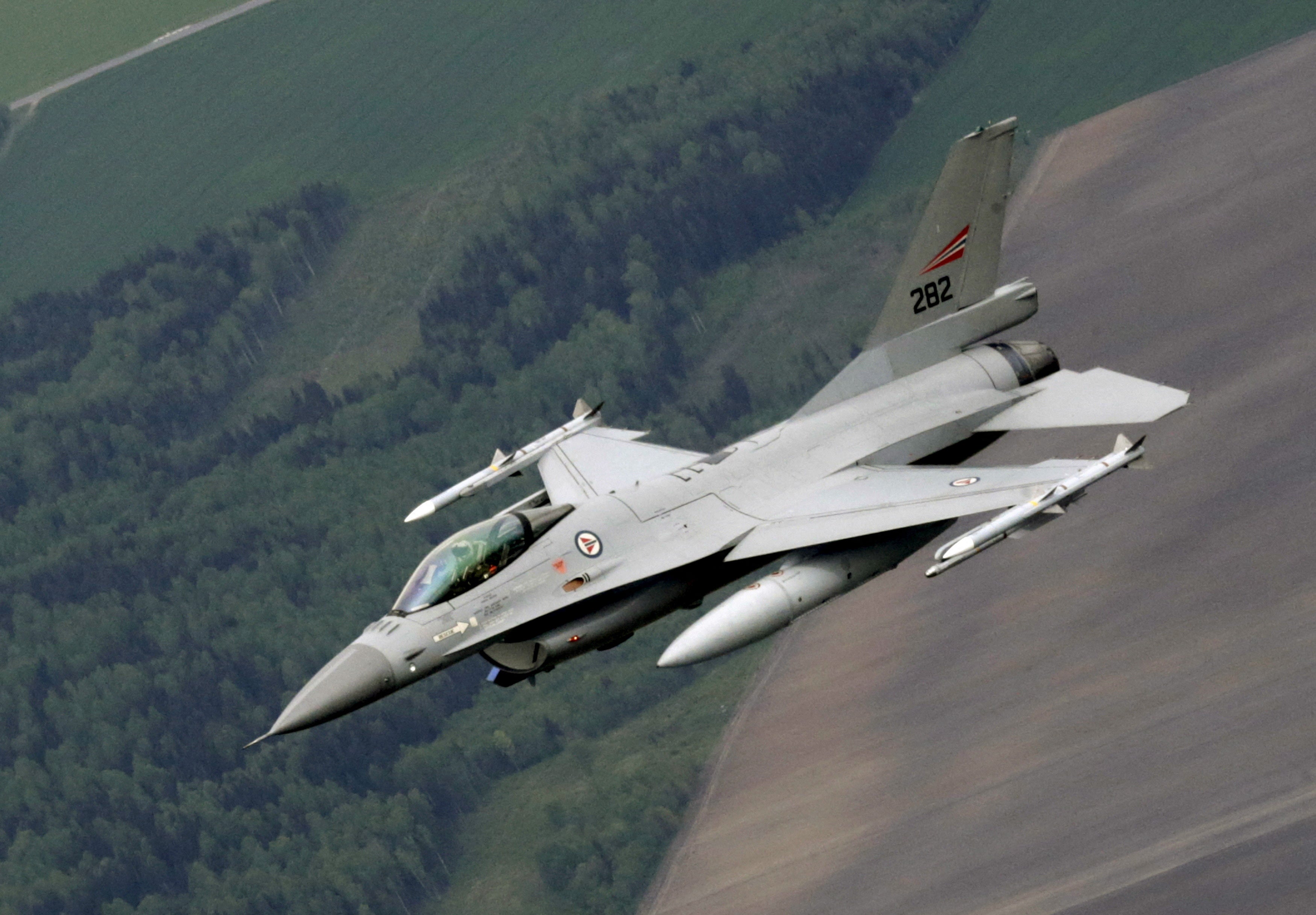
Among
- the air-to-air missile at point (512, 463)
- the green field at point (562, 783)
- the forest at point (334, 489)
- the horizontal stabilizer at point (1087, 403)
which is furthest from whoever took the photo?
the forest at point (334, 489)

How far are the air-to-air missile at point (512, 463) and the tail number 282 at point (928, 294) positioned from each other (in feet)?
28.7

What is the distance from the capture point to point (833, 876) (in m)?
69.1

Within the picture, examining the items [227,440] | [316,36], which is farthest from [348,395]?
[316,36]

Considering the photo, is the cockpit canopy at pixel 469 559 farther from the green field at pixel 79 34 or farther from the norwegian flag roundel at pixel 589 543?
the green field at pixel 79 34

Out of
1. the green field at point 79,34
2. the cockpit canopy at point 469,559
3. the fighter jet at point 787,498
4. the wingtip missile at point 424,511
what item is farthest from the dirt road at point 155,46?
the cockpit canopy at point 469,559

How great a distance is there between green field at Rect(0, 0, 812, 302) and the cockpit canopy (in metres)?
96.6

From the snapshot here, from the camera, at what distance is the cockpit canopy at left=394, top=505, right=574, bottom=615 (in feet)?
132

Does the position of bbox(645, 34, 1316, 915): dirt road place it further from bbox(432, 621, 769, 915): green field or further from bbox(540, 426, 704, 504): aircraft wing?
bbox(540, 426, 704, 504): aircraft wing

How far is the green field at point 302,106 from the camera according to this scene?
5394 inches

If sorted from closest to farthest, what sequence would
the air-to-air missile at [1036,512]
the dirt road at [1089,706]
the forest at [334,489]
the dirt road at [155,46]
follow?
the air-to-air missile at [1036,512] < the dirt road at [1089,706] < the forest at [334,489] < the dirt road at [155,46]

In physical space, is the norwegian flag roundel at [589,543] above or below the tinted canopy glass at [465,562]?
below

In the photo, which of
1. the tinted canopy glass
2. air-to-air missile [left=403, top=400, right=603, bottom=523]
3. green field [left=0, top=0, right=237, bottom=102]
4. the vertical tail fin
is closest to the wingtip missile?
air-to-air missile [left=403, top=400, right=603, bottom=523]

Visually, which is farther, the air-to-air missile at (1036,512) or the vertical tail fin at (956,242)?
the vertical tail fin at (956,242)

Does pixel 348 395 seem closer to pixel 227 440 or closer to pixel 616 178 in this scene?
pixel 227 440
